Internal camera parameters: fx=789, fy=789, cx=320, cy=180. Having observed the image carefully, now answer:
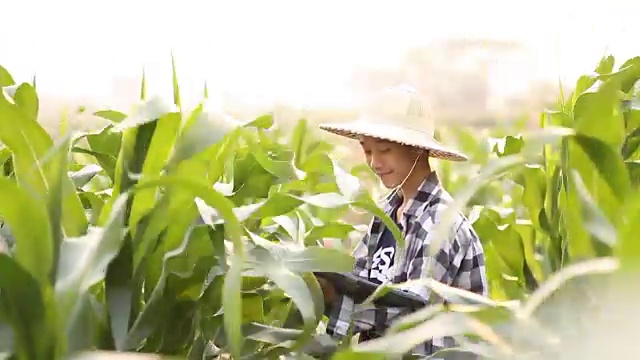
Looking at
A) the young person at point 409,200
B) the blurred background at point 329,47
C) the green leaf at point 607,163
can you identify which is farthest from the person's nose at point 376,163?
the green leaf at point 607,163

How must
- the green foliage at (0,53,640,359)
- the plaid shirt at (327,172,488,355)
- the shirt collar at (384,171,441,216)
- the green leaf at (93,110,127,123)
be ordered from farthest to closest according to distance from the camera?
the shirt collar at (384,171,441,216) → the plaid shirt at (327,172,488,355) → the green leaf at (93,110,127,123) → the green foliage at (0,53,640,359)

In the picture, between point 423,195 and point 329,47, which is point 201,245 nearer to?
point 423,195

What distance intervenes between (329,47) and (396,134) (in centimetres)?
64

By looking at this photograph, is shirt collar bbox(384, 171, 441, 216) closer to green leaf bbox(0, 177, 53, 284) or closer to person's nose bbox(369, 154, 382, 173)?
person's nose bbox(369, 154, 382, 173)

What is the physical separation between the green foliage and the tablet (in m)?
0.03

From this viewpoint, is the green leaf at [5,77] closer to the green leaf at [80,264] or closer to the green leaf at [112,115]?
the green leaf at [112,115]

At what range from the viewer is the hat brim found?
0.81 meters

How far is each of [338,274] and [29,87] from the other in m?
0.25

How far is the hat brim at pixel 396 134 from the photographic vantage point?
0.81 m

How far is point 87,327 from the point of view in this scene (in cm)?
41

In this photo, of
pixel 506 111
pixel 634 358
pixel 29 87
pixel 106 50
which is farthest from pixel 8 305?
pixel 506 111

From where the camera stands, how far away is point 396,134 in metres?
0.82

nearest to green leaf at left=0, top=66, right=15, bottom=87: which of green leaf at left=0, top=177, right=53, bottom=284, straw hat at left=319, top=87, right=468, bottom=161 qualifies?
green leaf at left=0, top=177, right=53, bottom=284

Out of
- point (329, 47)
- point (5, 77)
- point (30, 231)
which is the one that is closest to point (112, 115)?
point (5, 77)
